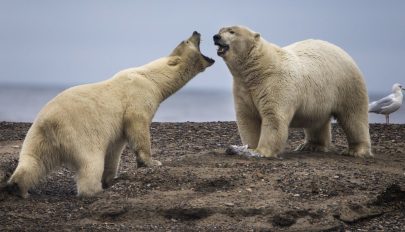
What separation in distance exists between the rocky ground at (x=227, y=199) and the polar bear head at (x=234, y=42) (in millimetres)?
1235

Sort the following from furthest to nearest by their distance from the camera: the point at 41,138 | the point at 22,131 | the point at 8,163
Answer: the point at 22,131 < the point at 8,163 < the point at 41,138

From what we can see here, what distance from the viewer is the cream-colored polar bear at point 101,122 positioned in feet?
26.3

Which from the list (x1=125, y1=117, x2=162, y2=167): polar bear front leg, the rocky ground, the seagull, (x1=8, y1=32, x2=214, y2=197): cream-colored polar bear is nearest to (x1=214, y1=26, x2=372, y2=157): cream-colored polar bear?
the rocky ground

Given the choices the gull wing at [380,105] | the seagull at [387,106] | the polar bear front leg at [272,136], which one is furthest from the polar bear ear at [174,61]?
the gull wing at [380,105]

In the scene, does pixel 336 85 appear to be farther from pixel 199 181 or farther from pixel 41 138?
pixel 41 138

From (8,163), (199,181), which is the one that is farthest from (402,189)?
(8,163)

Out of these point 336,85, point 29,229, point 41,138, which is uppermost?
point 336,85

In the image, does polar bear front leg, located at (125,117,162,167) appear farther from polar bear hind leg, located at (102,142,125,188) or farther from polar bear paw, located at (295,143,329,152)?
polar bear paw, located at (295,143,329,152)

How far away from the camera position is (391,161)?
1027 centimetres

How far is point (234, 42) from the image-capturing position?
32.1 feet

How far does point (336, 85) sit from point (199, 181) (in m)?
3.07

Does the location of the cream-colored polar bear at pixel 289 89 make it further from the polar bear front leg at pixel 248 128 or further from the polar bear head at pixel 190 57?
the polar bear head at pixel 190 57

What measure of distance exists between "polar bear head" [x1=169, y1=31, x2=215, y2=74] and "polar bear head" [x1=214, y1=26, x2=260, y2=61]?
42 centimetres

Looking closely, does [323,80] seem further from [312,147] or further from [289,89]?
[312,147]
